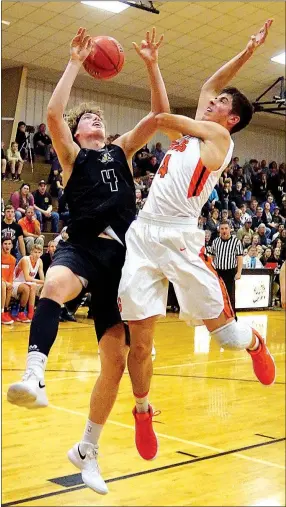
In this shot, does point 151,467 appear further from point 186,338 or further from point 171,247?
point 186,338

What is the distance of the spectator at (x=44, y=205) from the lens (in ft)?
22.0

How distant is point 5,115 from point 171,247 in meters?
11.8

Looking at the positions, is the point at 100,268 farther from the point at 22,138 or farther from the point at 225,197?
the point at 22,138

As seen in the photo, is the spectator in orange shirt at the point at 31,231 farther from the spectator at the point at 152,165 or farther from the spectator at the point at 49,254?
the spectator at the point at 152,165

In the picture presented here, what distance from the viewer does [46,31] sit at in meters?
7.19

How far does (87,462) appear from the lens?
3.68 meters

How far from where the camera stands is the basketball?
3.34 meters

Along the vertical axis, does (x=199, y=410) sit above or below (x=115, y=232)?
below

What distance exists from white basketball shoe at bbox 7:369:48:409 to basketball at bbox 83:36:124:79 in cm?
140

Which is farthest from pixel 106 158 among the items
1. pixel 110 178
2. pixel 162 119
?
pixel 162 119

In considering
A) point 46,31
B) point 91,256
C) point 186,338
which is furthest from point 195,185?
point 186,338

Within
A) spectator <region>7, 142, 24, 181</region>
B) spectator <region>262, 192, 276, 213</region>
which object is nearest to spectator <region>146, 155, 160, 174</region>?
spectator <region>262, 192, 276, 213</region>

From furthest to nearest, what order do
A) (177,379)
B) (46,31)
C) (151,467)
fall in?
(177,379), (46,31), (151,467)

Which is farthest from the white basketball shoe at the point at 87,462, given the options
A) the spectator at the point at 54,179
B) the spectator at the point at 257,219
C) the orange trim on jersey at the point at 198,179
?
the spectator at the point at 257,219
